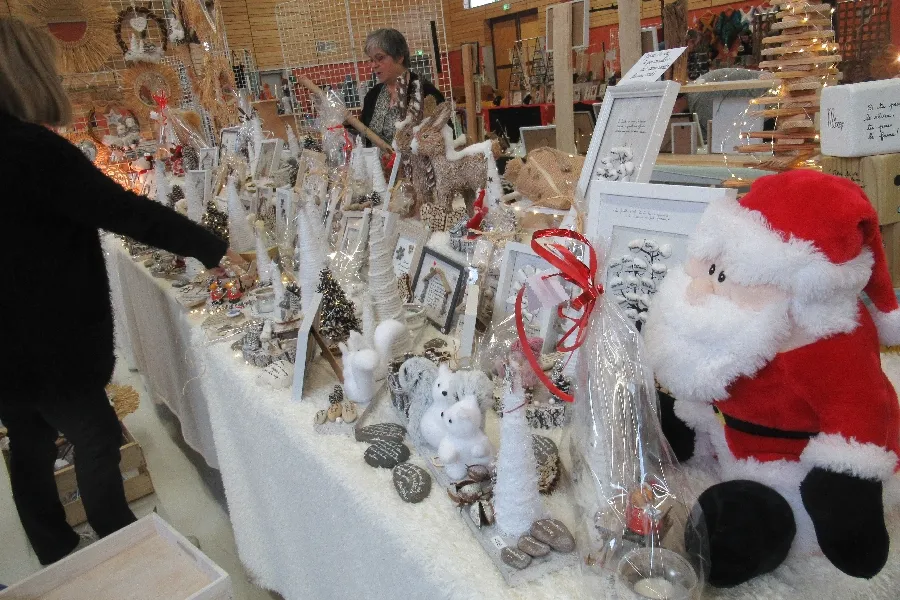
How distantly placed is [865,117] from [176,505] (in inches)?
90.8

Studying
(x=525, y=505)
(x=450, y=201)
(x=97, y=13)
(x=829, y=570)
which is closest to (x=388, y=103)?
(x=450, y=201)

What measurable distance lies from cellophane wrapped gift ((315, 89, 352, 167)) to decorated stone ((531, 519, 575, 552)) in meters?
1.95

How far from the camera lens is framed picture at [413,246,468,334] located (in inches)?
53.0

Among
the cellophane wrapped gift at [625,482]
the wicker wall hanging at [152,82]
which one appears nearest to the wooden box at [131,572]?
the cellophane wrapped gift at [625,482]

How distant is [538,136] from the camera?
7.19 ft

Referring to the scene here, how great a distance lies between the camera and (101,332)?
5.01 feet

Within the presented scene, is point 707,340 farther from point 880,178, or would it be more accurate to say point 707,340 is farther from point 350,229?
point 350,229

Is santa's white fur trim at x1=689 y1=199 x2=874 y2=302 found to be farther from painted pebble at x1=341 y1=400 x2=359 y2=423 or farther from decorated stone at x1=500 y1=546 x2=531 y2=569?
painted pebble at x1=341 y1=400 x2=359 y2=423

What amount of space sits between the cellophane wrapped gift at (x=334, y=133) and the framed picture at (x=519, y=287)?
1412 millimetres

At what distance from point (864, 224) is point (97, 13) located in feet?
17.8

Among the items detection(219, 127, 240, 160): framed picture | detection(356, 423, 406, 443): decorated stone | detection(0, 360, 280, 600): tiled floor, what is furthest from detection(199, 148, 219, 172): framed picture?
detection(356, 423, 406, 443): decorated stone

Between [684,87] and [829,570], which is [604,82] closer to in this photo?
[684,87]

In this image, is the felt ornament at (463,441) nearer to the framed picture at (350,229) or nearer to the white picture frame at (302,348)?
the white picture frame at (302,348)

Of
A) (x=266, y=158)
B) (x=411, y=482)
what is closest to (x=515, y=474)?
(x=411, y=482)
